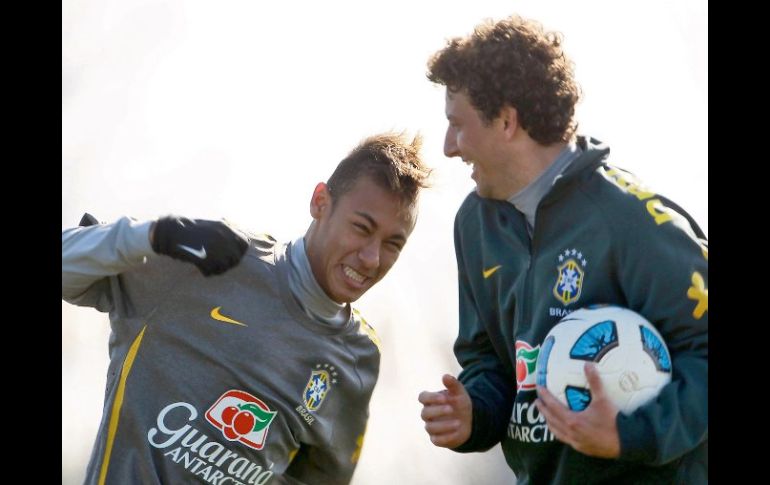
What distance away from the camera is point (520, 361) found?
443 centimetres

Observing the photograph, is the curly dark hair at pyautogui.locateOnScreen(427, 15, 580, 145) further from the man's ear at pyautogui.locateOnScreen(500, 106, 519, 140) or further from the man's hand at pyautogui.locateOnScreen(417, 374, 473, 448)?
the man's hand at pyautogui.locateOnScreen(417, 374, 473, 448)

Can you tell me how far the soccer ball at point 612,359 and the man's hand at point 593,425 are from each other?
7 centimetres

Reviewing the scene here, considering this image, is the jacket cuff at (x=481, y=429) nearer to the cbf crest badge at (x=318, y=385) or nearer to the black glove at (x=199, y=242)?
the cbf crest badge at (x=318, y=385)

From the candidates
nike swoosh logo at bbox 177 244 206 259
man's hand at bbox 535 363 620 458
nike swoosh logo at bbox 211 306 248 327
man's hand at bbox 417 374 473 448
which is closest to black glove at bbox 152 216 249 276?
nike swoosh logo at bbox 177 244 206 259

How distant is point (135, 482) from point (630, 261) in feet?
7.45

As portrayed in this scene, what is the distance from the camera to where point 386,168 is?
17.5 feet

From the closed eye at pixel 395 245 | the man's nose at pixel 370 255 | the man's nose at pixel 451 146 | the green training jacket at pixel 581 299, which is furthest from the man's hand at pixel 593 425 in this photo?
the closed eye at pixel 395 245

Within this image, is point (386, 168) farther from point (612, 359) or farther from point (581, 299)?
point (612, 359)

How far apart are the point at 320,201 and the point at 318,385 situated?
36.1 inches

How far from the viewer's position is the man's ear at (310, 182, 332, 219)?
17.8 ft

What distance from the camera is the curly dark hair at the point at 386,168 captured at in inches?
209

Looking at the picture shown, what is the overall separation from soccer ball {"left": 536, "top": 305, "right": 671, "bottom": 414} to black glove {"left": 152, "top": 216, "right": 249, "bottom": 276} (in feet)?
4.66
